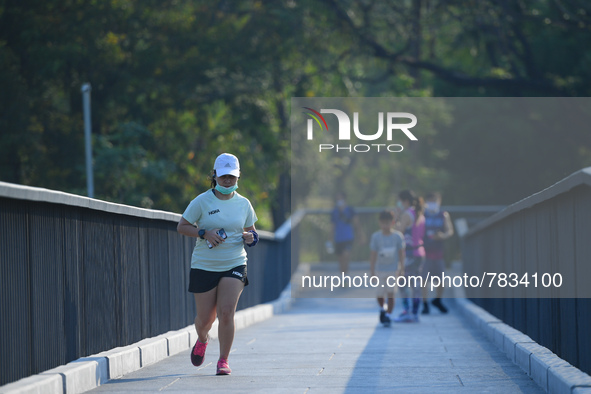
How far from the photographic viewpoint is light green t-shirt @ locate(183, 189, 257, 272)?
7.79 m

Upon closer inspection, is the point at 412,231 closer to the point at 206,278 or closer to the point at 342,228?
the point at 342,228

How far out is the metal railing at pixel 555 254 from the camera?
6.51 meters

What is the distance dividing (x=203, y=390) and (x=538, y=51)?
2279 cm

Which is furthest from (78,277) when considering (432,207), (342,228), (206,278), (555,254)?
(342,228)

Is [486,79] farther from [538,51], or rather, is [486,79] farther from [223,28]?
[223,28]

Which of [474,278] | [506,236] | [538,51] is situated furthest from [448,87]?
[506,236]

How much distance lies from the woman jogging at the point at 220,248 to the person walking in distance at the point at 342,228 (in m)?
15.6

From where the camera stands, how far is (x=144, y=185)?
79.3 feet

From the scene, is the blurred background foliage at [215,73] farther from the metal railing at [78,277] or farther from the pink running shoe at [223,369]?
the pink running shoe at [223,369]

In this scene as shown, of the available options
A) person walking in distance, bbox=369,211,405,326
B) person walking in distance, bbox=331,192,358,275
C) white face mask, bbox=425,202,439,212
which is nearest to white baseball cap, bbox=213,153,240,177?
person walking in distance, bbox=369,211,405,326

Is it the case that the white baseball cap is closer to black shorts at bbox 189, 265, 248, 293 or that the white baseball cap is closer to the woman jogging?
the woman jogging

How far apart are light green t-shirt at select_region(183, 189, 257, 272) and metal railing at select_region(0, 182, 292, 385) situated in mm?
713

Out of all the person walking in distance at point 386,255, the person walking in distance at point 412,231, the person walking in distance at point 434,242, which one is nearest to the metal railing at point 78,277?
the person walking in distance at point 386,255

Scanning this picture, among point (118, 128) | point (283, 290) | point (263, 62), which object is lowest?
point (283, 290)
